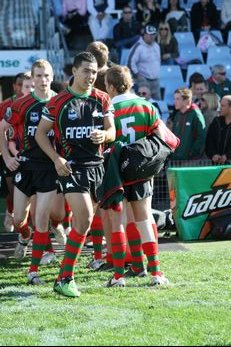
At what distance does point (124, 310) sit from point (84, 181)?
1119 mm

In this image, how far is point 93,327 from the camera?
542cm

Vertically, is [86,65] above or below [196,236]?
above

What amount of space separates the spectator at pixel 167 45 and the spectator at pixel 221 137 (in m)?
6.26

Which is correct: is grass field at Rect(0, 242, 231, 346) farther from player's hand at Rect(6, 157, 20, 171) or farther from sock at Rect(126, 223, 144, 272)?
player's hand at Rect(6, 157, 20, 171)

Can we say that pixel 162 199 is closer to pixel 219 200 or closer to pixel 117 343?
pixel 219 200

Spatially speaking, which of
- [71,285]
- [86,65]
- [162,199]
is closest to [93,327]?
[71,285]

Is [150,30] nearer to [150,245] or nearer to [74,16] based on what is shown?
[74,16]

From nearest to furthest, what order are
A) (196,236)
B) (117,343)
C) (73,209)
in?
(117,343) → (73,209) → (196,236)

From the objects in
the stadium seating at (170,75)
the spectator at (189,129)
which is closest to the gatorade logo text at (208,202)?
the spectator at (189,129)

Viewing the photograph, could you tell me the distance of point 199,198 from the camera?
984 cm

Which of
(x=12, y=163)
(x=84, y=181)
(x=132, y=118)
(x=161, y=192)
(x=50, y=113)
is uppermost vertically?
(x=50, y=113)

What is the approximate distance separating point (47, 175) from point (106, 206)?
78cm

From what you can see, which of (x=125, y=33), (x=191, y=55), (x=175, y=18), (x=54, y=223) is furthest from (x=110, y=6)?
(x=54, y=223)

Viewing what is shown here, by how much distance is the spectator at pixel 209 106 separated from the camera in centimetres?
1267
